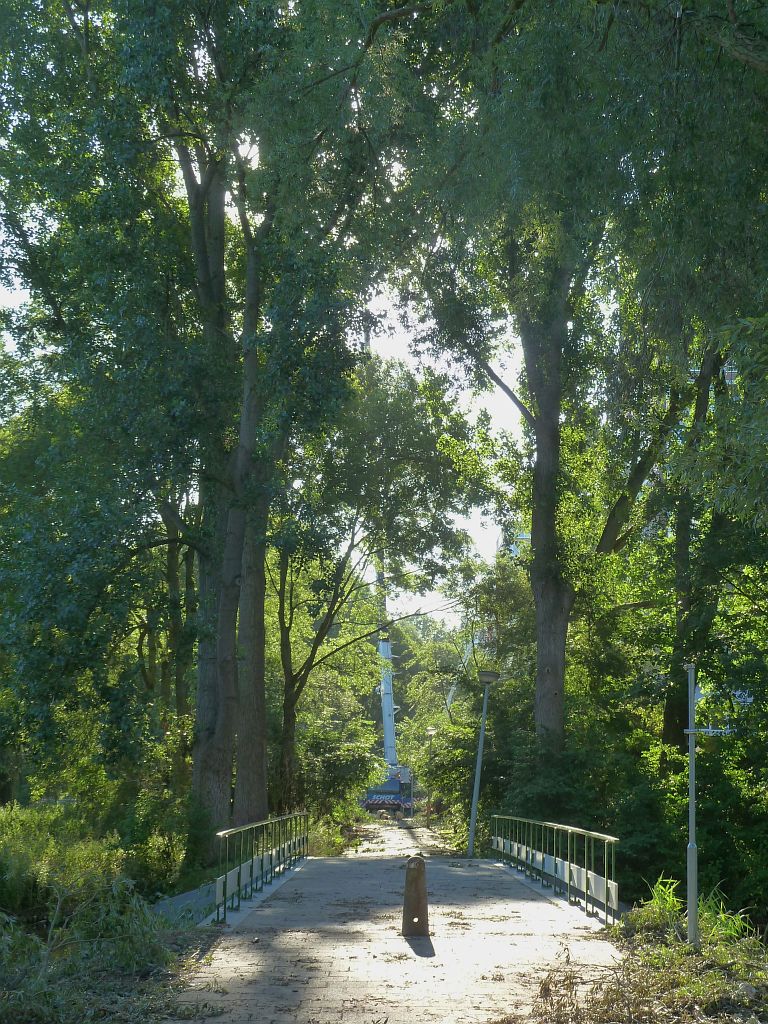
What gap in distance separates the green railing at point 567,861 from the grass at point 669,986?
7.05ft

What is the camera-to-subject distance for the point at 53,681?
16.2m

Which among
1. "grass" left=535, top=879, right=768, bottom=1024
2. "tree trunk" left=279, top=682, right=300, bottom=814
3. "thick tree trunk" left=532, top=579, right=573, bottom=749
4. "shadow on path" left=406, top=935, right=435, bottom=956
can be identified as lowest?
"shadow on path" left=406, top=935, right=435, bottom=956

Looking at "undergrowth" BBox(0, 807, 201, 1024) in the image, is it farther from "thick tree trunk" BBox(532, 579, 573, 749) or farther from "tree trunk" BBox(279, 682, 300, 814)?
"tree trunk" BBox(279, 682, 300, 814)

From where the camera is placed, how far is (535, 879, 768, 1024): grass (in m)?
7.32

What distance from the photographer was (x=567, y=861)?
1462cm

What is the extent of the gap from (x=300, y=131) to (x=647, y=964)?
40.6ft

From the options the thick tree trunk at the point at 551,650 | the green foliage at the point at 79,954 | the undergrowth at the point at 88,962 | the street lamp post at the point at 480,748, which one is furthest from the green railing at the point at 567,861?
the green foliage at the point at 79,954

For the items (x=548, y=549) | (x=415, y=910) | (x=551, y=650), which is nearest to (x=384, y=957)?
(x=415, y=910)

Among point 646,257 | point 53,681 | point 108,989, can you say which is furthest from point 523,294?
point 108,989

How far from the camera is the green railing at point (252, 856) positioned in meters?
12.6

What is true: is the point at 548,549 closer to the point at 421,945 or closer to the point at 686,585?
the point at 686,585

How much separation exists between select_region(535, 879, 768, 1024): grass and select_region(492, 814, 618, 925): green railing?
215cm

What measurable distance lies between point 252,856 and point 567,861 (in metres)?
4.24

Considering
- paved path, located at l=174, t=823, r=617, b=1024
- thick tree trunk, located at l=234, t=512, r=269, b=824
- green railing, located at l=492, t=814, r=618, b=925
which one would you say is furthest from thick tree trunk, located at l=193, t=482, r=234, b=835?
green railing, located at l=492, t=814, r=618, b=925
